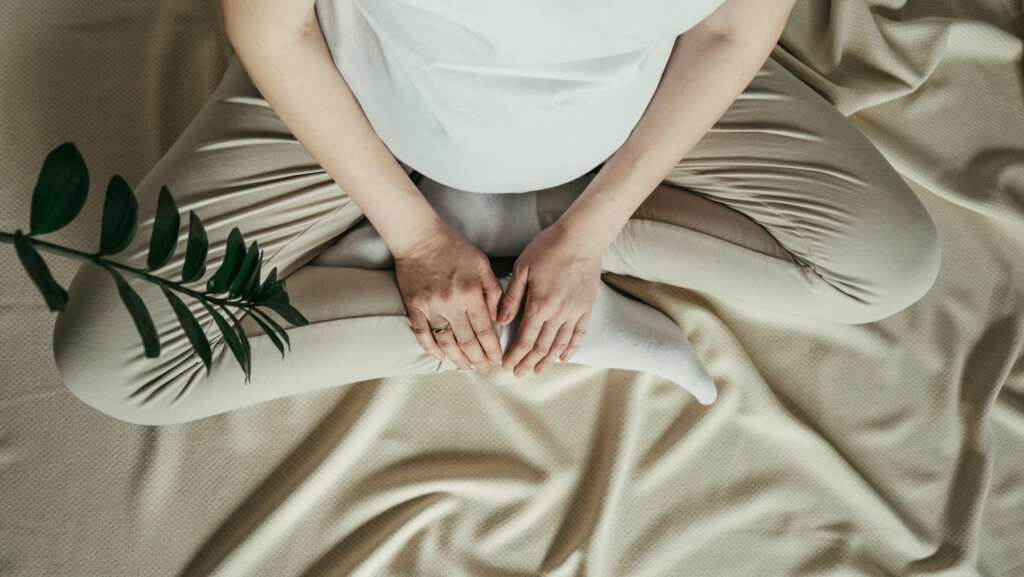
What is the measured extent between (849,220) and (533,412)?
0.43 meters

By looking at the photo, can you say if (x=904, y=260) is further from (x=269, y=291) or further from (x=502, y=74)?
(x=269, y=291)

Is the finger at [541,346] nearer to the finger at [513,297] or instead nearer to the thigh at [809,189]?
the finger at [513,297]

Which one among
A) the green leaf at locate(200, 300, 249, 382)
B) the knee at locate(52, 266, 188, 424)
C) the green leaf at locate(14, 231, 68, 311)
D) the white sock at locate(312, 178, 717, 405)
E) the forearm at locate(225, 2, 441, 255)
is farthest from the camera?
the white sock at locate(312, 178, 717, 405)

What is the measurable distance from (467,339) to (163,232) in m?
0.40

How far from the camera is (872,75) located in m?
1.04

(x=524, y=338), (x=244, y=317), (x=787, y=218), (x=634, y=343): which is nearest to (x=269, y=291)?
(x=244, y=317)

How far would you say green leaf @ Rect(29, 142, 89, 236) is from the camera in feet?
1.11

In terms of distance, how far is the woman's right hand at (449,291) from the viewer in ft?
2.46

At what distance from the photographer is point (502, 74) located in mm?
599

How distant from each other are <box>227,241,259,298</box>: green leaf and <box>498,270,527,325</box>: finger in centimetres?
33

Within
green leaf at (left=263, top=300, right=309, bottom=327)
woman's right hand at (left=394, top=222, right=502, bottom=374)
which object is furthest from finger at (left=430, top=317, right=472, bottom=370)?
green leaf at (left=263, top=300, right=309, bottom=327)

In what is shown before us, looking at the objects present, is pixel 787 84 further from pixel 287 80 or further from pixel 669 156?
pixel 287 80

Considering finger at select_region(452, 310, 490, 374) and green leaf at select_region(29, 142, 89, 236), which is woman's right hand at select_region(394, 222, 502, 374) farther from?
green leaf at select_region(29, 142, 89, 236)

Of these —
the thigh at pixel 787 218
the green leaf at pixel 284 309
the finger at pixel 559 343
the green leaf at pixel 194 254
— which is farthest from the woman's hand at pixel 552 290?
the green leaf at pixel 194 254
